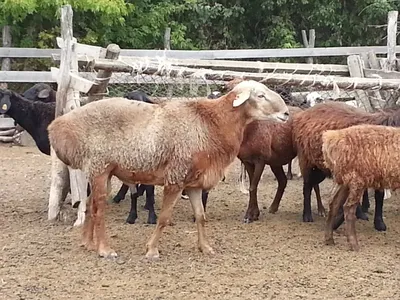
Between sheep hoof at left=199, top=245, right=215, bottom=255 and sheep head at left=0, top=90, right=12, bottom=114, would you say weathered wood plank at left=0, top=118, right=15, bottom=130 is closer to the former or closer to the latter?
sheep head at left=0, top=90, right=12, bottom=114

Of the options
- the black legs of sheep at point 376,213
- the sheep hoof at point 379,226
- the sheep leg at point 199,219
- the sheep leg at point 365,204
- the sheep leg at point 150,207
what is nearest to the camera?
the sheep leg at point 199,219

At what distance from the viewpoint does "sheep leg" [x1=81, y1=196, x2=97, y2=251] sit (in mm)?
7346

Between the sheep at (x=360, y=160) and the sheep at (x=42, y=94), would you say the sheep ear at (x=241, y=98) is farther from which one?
the sheep at (x=42, y=94)

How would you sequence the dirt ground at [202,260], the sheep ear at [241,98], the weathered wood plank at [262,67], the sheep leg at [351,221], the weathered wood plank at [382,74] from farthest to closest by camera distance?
the weathered wood plank at [382,74] < the weathered wood plank at [262,67] < the sheep leg at [351,221] < the sheep ear at [241,98] < the dirt ground at [202,260]

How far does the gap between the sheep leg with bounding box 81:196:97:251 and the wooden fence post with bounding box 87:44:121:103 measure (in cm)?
175

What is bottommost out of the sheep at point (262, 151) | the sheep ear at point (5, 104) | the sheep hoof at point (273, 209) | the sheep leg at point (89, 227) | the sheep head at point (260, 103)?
→ the sheep hoof at point (273, 209)

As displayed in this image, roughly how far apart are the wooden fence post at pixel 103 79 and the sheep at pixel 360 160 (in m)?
2.69

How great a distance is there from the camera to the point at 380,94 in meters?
10.7

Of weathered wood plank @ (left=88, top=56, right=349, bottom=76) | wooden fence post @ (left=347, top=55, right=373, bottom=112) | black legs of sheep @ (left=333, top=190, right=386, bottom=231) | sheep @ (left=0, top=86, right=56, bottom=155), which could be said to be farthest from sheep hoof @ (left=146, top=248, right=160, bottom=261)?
wooden fence post @ (left=347, top=55, right=373, bottom=112)

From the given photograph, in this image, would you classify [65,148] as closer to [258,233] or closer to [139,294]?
[139,294]

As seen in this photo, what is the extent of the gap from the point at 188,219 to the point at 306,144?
1.72 meters

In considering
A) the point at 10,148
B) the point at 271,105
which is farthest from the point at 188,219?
the point at 10,148

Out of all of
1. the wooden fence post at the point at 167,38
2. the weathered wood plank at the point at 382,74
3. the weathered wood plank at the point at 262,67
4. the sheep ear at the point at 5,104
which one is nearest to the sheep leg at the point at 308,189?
the weathered wood plank at the point at 262,67

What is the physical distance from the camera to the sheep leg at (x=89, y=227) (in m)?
7.35
